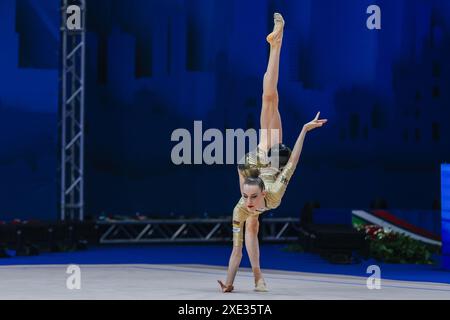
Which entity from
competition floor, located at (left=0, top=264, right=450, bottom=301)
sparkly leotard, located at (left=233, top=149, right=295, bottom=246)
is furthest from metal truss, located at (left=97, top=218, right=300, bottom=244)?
sparkly leotard, located at (left=233, top=149, right=295, bottom=246)

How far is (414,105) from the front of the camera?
57.9 feet

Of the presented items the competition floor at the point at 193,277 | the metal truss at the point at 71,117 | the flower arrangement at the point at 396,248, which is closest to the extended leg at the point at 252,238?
the competition floor at the point at 193,277

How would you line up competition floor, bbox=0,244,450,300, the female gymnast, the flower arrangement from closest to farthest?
1. the female gymnast
2. competition floor, bbox=0,244,450,300
3. the flower arrangement

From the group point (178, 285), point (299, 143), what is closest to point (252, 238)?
point (299, 143)

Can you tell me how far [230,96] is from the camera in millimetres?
16906

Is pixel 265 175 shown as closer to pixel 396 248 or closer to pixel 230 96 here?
pixel 396 248

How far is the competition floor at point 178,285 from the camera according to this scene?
25.8ft

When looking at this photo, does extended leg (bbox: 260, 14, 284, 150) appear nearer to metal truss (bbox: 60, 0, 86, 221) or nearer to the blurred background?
metal truss (bbox: 60, 0, 86, 221)

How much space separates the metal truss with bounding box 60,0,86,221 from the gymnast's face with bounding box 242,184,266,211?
764 cm

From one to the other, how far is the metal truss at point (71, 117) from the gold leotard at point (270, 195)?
7305 millimetres

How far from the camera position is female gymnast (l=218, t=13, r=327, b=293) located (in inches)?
305
